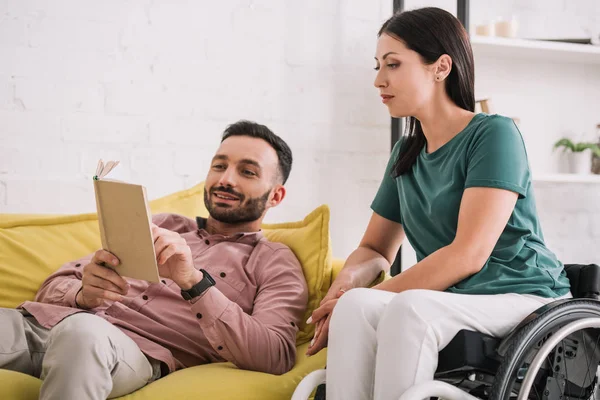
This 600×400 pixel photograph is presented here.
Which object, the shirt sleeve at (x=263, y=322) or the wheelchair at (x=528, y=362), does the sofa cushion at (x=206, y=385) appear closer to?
the shirt sleeve at (x=263, y=322)

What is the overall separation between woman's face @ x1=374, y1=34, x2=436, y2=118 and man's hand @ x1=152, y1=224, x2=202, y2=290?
58cm

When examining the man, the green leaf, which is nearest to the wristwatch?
the man

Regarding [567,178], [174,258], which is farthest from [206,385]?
[567,178]

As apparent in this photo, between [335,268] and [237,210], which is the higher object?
[237,210]

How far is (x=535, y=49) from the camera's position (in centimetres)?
294

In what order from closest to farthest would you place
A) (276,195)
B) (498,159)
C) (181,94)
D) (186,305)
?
(498,159)
(186,305)
(276,195)
(181,94)

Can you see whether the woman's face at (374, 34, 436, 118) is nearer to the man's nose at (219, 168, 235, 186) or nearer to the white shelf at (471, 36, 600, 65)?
the man's nose at (219, 168, 235, 186)

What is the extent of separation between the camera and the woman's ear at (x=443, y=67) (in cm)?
168

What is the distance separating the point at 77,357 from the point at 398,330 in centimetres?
60

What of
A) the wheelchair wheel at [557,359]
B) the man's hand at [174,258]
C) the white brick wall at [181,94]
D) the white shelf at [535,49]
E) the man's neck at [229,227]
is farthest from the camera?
the white shelf at [535,49]

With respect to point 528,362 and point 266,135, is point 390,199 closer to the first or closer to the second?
point 266,135

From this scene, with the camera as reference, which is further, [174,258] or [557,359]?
[174,258]

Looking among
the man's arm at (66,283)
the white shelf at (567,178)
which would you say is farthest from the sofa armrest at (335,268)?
the white shelf at (567,178)

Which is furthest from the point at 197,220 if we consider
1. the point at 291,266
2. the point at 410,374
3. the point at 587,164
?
the point at 587,164
